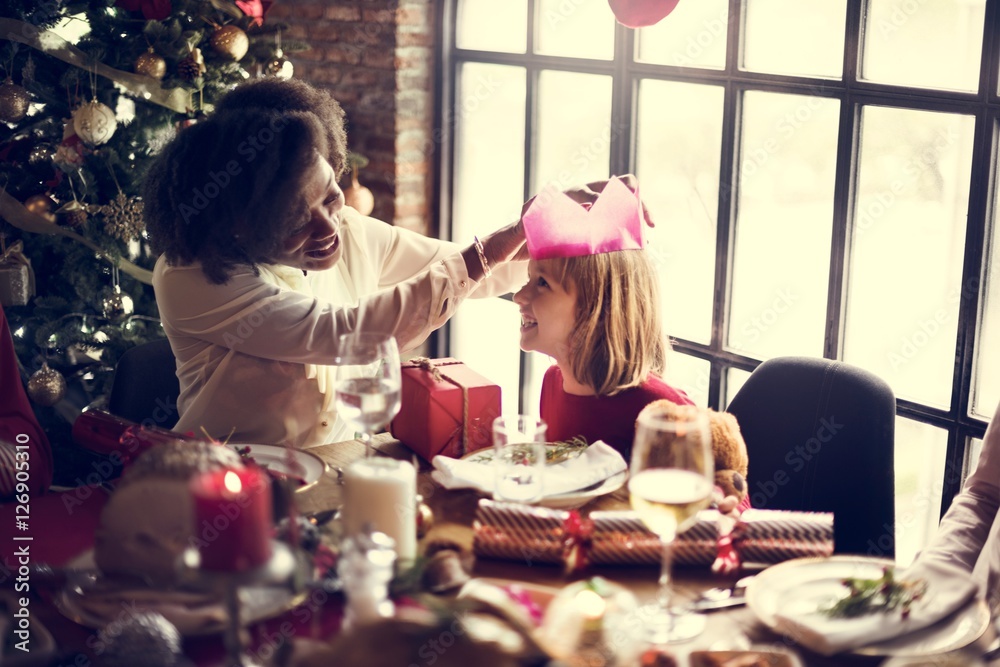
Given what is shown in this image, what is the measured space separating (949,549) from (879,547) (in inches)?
9.0

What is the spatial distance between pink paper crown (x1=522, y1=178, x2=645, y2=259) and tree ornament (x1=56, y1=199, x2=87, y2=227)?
1705 mm

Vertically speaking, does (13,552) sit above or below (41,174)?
below

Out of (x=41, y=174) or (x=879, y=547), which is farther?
(x=41, y=174)

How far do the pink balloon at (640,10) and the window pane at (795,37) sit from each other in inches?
21.3

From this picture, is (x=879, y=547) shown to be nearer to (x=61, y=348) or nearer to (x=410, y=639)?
(x=410, y=639)

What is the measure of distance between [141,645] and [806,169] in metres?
2.03

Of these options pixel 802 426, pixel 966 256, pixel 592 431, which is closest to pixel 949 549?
pixel 802 426

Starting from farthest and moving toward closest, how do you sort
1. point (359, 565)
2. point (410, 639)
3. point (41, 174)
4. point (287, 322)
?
point (41, 174), point (287, 322), point (359, 565), point (410, 639)

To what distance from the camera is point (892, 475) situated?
193 centimetres

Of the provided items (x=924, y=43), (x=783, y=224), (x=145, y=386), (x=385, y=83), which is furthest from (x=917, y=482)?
(x=385, y=83)

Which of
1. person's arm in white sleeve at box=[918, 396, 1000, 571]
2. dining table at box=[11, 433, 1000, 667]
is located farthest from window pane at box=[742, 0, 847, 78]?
dining table at box=[11, 433, 1000, 667]

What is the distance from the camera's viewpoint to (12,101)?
2.96m

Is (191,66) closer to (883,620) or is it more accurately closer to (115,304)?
(115,304)

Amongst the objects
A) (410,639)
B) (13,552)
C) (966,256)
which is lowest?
(13,552)
